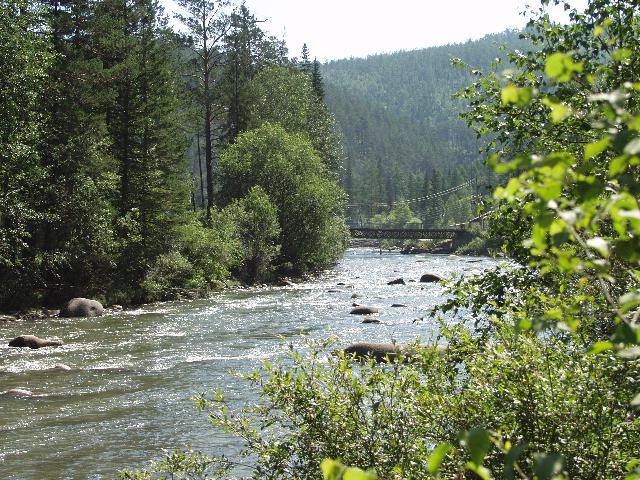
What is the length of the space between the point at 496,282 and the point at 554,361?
1.56m

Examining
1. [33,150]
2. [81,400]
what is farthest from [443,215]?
[81,400]

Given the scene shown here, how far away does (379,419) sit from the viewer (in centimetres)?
467

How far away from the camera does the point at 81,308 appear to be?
24.5 m

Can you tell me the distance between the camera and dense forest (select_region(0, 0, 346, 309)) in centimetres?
2392

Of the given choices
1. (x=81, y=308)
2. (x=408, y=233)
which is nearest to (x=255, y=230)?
(x=81, y=308)

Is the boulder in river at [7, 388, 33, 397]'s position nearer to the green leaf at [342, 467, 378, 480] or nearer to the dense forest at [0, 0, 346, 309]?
the dense forest at [0, 0, 346, 309]

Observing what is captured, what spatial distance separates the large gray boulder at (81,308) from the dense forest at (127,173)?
5.12 feet

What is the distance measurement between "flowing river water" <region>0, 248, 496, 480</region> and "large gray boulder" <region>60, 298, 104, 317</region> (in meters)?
0.93

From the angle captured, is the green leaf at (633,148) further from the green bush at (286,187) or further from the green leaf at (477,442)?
the green bush at (286,187)

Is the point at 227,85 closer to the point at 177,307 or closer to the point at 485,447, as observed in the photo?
the point at 177,307

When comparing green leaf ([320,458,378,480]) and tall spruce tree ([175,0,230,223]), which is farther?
tall spruce tree ([175,0,230,223])

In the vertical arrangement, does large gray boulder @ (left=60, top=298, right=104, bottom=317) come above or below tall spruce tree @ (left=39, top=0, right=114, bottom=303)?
below

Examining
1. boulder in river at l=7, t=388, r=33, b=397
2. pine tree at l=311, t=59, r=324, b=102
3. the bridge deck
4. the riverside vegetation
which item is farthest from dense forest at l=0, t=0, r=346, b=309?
the bridge deck

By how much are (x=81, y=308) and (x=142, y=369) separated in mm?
10061
